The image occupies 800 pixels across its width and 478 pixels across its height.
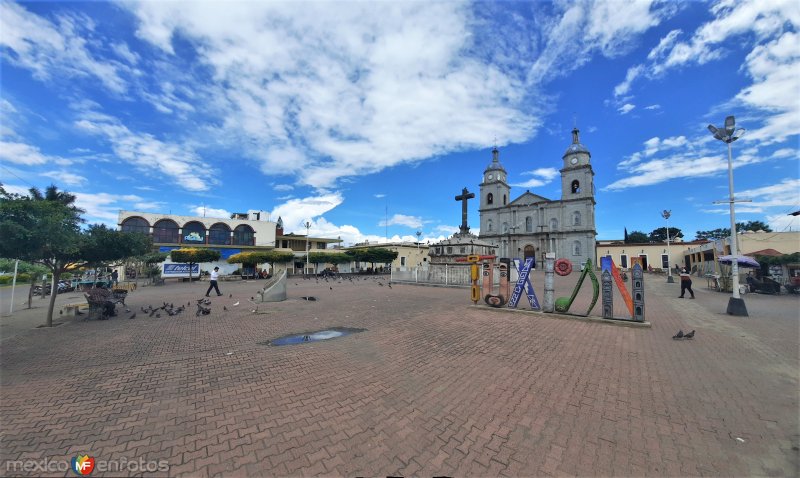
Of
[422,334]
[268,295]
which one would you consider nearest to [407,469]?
[422,334]

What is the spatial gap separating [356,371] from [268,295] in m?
10.8

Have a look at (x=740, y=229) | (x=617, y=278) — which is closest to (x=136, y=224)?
(x=617, y=278)

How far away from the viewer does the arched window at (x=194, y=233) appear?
4603cm

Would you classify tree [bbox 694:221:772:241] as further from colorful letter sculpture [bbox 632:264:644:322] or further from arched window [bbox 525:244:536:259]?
colorful letter sculpture [bbox 632:264:644:322]

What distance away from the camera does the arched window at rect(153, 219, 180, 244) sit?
44375 millimetres

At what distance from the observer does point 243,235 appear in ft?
164

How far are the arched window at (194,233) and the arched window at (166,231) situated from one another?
44.0 inches

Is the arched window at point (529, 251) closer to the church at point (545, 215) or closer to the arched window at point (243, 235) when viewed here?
the church at point (545, 215)

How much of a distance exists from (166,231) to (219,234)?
6771 mm

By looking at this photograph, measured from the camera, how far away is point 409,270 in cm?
2638

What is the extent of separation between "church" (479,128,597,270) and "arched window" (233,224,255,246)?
42.1m

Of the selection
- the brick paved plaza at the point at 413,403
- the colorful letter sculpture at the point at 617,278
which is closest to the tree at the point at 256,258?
the brick paved plaza at the point at 413,403

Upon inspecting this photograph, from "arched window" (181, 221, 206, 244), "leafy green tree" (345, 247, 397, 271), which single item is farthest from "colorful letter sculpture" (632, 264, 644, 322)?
"arched window" (181, 221, 206, 244)

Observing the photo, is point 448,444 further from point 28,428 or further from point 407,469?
point 28,428
